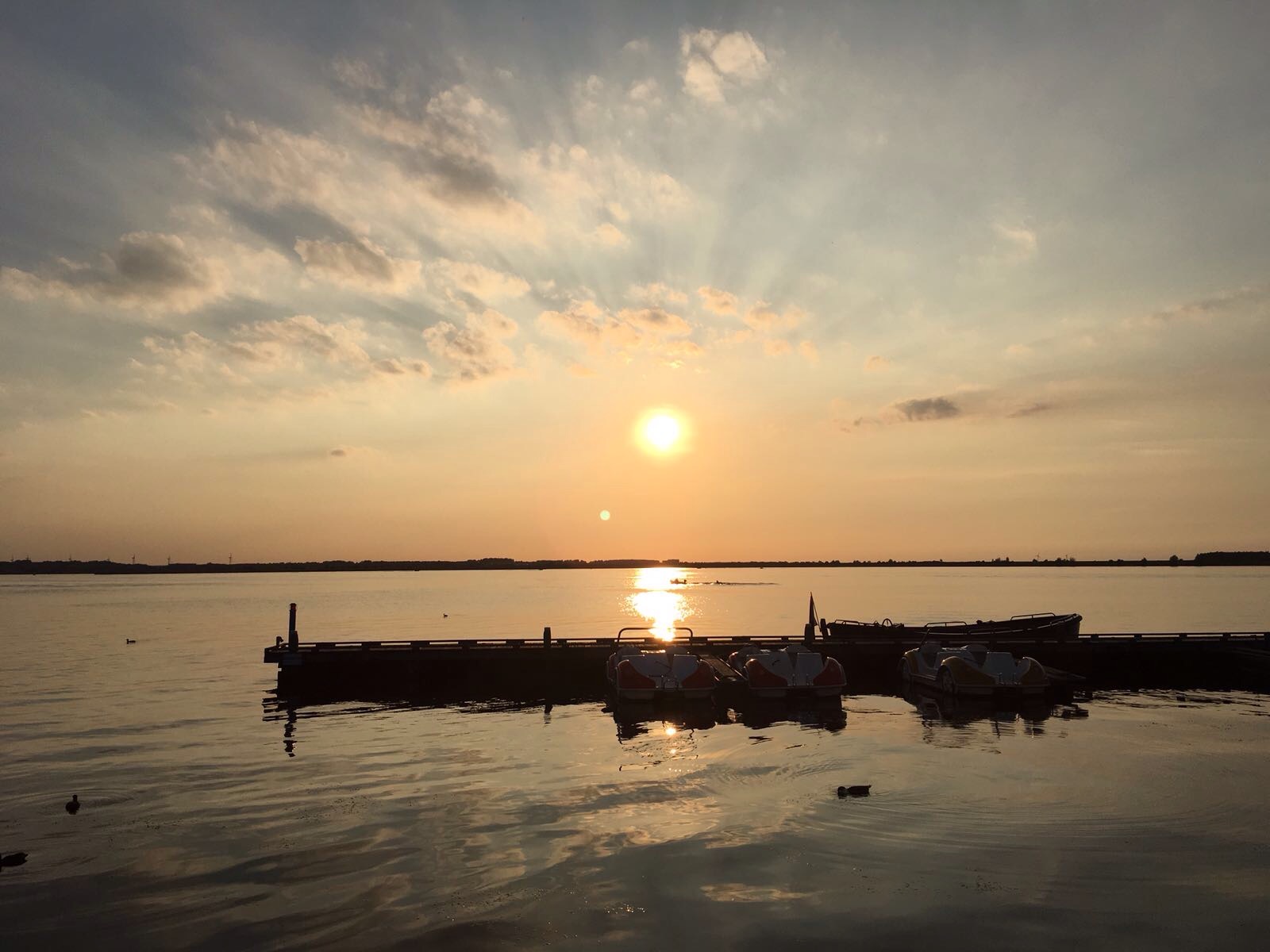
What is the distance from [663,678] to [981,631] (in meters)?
24.9

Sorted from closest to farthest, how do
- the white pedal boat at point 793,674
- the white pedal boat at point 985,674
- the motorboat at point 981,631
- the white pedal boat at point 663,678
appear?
the white pedal boat at point 663,678
the white pedal boat at point 793,674
the white pedal boat at point 985,674
the motorboat at point 981,631

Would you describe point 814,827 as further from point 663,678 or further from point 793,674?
point 793,674

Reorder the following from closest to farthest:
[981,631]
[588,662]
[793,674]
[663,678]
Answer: [663,678], [793,674], [588,662], [981,631]

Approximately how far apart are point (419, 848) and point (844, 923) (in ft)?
24.6

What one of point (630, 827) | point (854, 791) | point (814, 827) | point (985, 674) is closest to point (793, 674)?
point (985, 674)

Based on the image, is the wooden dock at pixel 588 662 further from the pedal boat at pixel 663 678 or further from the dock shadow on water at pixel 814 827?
the dock shadow on water at pixel 814 827

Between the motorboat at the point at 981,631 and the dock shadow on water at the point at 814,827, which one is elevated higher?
the motorboat at the point at 981,631

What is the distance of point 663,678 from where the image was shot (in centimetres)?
3177

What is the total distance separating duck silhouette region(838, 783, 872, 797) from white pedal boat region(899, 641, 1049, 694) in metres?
16.9

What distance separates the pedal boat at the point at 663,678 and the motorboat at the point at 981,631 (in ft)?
59.0

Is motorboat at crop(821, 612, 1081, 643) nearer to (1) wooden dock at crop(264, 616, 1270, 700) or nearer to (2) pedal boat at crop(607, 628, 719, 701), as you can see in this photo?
(1) wooden dock at crop(264, 616, 1270, 700)

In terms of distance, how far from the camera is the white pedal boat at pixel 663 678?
31547 mm

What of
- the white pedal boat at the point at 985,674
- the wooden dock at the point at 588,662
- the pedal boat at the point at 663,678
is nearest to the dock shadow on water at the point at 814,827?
the pedal boat at the point at 663,678

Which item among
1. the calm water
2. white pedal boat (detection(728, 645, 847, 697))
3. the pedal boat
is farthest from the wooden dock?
the calm water
